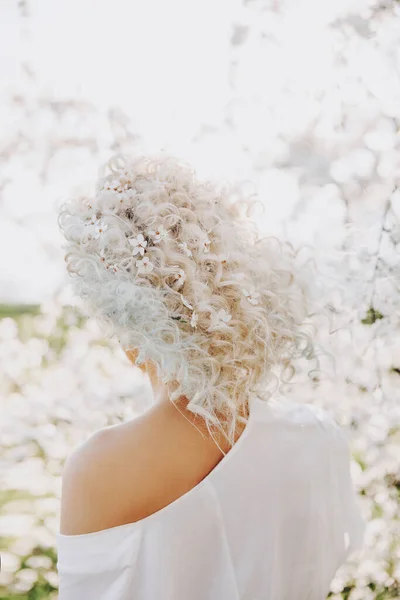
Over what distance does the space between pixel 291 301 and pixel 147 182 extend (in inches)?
13.8

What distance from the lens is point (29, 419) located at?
80.2 inches

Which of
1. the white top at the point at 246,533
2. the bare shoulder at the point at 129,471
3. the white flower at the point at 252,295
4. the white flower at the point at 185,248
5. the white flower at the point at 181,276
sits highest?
the white flower at the point at 185,248

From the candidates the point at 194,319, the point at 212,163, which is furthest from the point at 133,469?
the point at 212,163

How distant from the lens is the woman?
953mm

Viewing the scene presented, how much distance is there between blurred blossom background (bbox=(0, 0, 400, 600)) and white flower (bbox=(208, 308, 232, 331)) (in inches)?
35.3

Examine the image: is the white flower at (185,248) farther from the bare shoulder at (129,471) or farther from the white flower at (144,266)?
the bare shoulder at (129,471)

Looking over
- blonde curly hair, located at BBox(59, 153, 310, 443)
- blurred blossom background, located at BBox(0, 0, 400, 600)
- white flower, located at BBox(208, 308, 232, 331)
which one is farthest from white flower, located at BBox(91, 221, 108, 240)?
blurred blossom background, located at BBox(0, 0, 400, 600)

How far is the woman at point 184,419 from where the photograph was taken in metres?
0.95

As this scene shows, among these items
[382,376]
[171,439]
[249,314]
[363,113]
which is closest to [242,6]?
[363,113]

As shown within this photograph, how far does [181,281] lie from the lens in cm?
97

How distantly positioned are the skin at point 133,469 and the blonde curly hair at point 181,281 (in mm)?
45

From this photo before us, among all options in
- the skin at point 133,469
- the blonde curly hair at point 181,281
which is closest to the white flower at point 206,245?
the blonde curly hair at point 181,281

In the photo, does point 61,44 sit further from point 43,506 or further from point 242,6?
point 43,506

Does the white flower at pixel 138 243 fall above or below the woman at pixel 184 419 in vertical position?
above
